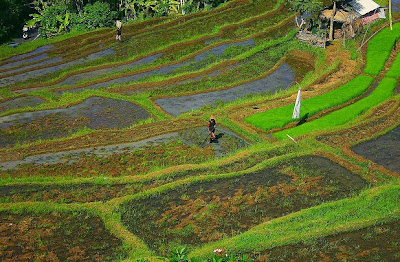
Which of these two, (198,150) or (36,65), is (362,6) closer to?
(198,150)

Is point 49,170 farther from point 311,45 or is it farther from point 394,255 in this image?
point 311,45

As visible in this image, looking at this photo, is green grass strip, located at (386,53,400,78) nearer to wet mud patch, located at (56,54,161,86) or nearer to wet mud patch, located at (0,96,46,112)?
wet mud patch, located at (56,54,161,86)

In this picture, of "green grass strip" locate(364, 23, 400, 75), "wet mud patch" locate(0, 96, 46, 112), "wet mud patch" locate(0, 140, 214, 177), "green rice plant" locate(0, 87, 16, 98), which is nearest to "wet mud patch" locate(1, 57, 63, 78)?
"green rice plant" locate(0, 87, 16, 98)

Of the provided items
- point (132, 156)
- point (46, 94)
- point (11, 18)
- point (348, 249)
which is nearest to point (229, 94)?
point (132, 156)

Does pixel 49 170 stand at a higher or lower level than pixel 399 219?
higher

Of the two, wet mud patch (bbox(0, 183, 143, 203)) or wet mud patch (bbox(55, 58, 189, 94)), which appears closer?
wet mud patch (bbox(0, 183, 143, 203))

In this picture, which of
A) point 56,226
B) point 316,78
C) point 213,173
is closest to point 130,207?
point 56,226
